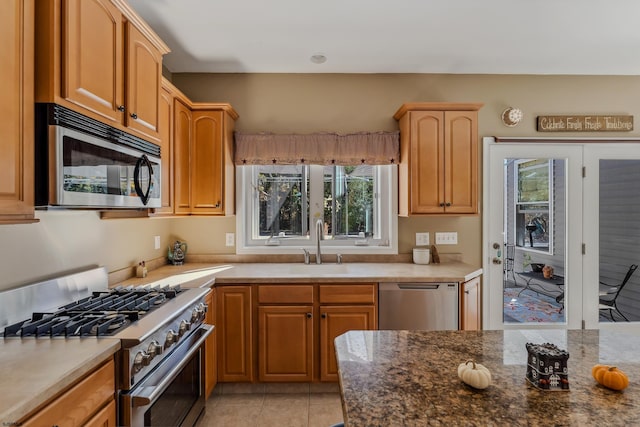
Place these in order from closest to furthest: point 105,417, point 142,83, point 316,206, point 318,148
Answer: point 105,417 < point 142,83 < point 318,148 < point 316,206

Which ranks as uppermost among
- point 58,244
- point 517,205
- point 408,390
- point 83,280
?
point 517,205

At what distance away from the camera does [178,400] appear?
1.86 metres

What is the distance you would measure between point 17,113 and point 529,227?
3.69m

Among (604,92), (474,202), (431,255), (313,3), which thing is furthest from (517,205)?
(313,3)

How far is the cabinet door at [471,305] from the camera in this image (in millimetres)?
2709

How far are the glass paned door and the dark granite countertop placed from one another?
1.91 metres

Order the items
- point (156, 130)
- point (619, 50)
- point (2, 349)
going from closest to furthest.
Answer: point (2, 349), point (156, 130), point (619, 50)

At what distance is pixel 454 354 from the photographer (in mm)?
1312

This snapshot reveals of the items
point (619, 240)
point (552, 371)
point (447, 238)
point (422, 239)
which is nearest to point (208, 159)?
point (422, 239)

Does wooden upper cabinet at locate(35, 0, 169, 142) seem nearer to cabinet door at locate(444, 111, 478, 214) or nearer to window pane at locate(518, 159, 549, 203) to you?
cabinet door at locate(444, 111, 478, 214)

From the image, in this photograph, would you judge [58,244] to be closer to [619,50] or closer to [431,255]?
[431,255]

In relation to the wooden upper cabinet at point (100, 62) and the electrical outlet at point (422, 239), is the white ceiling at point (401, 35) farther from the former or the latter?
the electrical outlet at point (422, 239)

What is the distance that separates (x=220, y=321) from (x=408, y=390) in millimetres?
1900

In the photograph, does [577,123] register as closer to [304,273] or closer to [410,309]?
[410,309]
